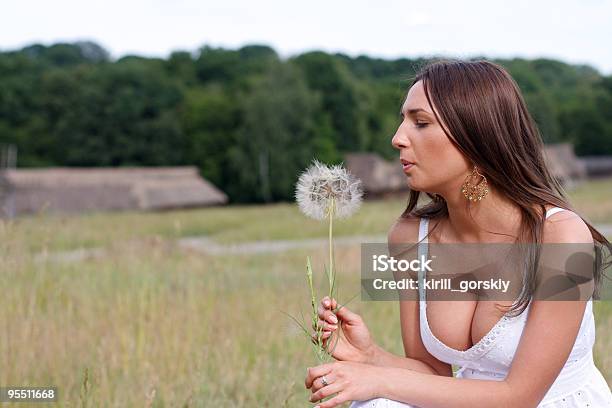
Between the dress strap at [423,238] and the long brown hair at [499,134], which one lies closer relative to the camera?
the long brown hair at [499,134]

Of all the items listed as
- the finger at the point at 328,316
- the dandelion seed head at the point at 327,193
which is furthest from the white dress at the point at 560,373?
the dandelion seed head at the point at 327,193

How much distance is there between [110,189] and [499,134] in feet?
108

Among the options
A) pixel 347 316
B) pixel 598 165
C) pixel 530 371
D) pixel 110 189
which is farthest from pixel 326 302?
pixel 598 165

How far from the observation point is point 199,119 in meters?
49.7

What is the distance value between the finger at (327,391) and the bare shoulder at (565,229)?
64 cm

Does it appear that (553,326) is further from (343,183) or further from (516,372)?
(343,183)

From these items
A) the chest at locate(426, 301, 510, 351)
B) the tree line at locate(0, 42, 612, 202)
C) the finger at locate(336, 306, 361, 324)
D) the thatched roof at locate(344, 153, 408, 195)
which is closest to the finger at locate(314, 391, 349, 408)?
the finger at locate(336, 306, 361, 324)

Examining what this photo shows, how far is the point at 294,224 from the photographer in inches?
853

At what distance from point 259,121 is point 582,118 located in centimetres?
2999

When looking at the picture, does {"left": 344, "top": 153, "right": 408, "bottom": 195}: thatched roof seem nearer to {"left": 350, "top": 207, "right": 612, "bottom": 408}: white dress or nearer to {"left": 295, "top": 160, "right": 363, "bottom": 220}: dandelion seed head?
{"left": 350, "top": 207, "right": 612, "bottom": 408}: white dress

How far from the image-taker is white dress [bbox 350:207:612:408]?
69.2 inches

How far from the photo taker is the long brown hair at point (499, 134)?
5.64 ft

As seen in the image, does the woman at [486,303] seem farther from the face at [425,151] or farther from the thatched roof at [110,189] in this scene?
the thatched roof at [110,189]

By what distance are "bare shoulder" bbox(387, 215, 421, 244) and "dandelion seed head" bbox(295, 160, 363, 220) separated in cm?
40
